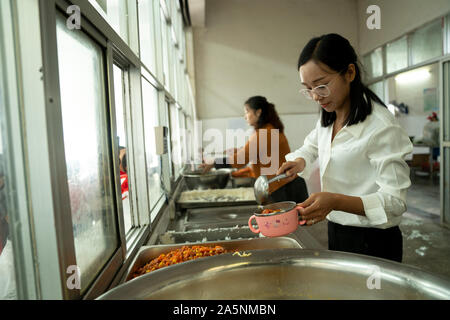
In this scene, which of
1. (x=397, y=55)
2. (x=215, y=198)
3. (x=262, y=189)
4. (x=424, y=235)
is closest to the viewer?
(x=262, y=189)

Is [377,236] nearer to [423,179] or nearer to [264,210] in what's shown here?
[264,210]

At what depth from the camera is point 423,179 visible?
677 centimetres

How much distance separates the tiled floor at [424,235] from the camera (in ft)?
9.31

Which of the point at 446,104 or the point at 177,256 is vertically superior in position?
the point at 446,104

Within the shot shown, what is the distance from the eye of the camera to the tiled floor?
112 inches

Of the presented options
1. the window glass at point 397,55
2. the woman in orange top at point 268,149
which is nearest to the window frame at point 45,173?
the woman in orange top at point 268,149

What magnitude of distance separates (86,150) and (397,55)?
6.35m

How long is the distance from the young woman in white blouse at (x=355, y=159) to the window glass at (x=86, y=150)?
661 millimetres

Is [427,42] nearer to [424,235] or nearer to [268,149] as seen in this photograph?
[424,235]

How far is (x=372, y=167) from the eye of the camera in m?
1.13

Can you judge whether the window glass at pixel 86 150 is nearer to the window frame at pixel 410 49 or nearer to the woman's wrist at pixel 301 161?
the woman's wrist at pixel 301 161

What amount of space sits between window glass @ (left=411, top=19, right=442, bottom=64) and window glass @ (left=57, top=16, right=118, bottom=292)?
508 centimetres

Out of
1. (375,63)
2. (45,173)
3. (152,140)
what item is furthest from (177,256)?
(375,63)
